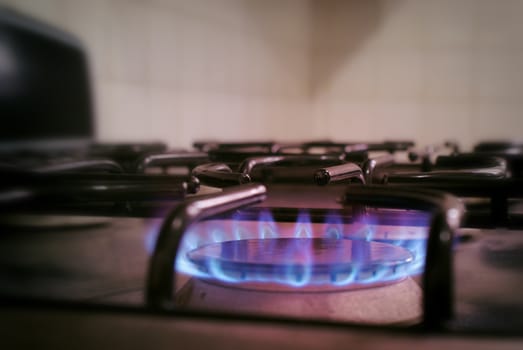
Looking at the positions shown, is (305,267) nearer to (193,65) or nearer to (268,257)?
(268,257)

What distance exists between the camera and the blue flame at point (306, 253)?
381mm

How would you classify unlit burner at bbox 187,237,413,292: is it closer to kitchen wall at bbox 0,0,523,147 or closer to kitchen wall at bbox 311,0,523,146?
kitchen wall at bbox 0,0,523,147

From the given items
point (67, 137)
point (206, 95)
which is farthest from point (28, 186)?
point (206, 95)

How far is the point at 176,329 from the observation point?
0.89 feet

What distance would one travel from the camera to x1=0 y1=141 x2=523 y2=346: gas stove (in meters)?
0.29

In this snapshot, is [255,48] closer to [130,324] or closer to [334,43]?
[334,43]

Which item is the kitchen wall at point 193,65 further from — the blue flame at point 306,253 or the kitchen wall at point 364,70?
the blue flame at point 306,253

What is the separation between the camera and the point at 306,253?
457 millimetres

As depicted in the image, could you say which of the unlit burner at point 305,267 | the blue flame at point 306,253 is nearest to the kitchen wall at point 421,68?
the blue flame at point 306,253

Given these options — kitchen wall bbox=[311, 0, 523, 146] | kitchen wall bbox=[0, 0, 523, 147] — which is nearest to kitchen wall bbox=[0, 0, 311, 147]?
kitchen wall bbox=[0, 0, 523, 147]

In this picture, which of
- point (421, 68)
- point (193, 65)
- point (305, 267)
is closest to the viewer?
point (305, 267)

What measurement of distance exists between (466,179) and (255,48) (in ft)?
4.09

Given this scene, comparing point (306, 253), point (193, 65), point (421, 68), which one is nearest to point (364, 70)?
point (421, 68)

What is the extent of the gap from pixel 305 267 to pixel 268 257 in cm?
7
